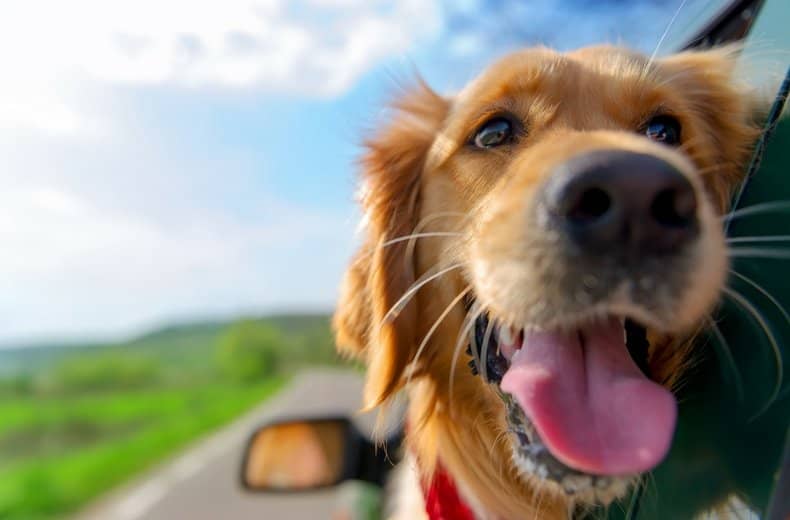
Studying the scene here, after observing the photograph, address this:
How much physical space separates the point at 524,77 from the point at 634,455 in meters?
1.56

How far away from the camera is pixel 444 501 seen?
8.77 ft

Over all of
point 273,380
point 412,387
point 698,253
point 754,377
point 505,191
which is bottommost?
point 273,380

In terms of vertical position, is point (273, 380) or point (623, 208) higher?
point (623, 208)

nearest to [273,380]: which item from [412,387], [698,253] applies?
[412,387]

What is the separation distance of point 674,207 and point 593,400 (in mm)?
551

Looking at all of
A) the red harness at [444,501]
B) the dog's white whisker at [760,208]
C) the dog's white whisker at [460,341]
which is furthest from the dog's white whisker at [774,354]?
the red harness at [444,501]

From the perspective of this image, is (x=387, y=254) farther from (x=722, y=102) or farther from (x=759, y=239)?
(x=759, y=239)

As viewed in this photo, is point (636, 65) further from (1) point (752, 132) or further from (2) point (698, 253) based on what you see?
(2) point (698, 253)

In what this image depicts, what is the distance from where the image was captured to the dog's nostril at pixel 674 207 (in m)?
1.63

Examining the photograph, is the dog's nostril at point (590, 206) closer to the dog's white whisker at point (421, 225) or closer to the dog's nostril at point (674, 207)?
the dog's nostril at point (674, 207)

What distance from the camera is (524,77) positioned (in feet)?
9.26

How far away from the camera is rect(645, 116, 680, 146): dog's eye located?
269 cm

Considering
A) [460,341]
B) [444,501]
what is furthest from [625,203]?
[444,501]

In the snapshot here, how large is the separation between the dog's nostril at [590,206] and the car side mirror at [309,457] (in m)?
1.84
